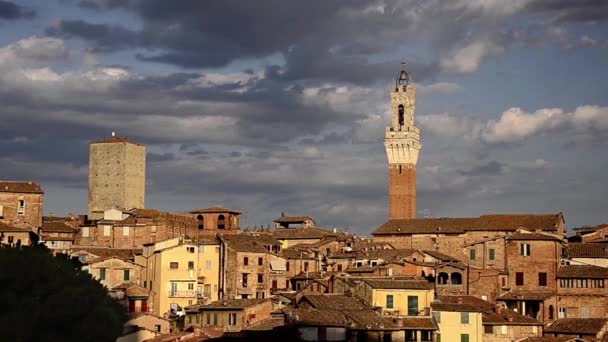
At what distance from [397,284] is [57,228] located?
30271 mm

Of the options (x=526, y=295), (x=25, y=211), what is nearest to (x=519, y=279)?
(x=526, y=295)

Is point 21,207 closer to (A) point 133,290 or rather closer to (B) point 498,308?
(A) point 133,290

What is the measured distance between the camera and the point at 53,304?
43531mm

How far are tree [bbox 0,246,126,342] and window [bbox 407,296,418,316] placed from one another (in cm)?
2220

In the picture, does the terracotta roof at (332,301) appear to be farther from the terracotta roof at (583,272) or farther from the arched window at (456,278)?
the terracotta roof at (583,272)

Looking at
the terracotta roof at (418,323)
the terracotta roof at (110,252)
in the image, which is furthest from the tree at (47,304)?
the terracotta roof at (110,252)

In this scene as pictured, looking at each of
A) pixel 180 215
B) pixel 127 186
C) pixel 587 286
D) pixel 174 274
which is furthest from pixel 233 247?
pixel 127 186

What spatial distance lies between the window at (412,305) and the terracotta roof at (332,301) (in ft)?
8.81

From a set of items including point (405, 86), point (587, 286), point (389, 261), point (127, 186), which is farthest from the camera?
point (405, 86)

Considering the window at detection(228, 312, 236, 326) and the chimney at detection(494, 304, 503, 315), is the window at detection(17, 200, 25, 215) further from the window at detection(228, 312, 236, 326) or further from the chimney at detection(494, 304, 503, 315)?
the chimney at detection(494, 304, 503, 315)

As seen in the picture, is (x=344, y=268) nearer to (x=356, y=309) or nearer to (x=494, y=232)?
(x=494, y=232)

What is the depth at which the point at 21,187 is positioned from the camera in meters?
84.9

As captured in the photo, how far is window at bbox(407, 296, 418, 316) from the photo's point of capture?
218 ft

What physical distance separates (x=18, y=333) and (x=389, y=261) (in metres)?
40.9
